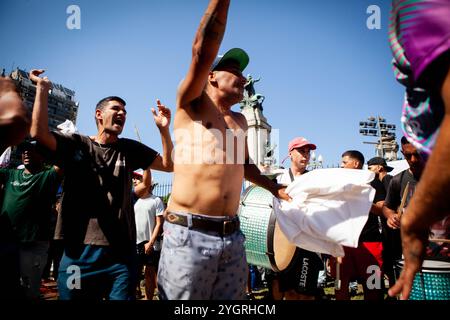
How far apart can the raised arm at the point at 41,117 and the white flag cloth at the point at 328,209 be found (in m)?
2.23

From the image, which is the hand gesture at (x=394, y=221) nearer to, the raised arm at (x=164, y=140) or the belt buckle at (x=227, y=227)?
the belt buckle at (x=227, y=227)

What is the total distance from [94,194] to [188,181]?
1116 mm

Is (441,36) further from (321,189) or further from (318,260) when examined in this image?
(318,260)

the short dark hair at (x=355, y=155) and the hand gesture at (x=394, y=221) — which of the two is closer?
the hand gesture at (x=394, y=221)

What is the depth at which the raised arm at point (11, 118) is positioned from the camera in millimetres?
1274

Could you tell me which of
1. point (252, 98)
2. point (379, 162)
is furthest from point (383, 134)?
point (379, 162)

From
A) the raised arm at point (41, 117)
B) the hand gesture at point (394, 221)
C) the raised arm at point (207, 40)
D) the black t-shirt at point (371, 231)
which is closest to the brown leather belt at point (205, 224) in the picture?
the raised arm at point (207, 40)

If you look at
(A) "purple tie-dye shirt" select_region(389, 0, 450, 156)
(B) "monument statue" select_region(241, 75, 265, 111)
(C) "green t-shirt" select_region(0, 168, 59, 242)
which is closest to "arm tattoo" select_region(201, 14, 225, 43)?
(A) "purple tie-dye shirt" select_region(389, 0, 450, 156)

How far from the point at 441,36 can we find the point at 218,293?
1827 millimetres

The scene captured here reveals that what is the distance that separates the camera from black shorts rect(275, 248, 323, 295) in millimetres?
4027

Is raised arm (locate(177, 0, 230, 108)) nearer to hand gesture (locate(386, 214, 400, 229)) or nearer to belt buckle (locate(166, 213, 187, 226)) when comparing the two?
belt buckle (locate(166, 213, 187, 226))
